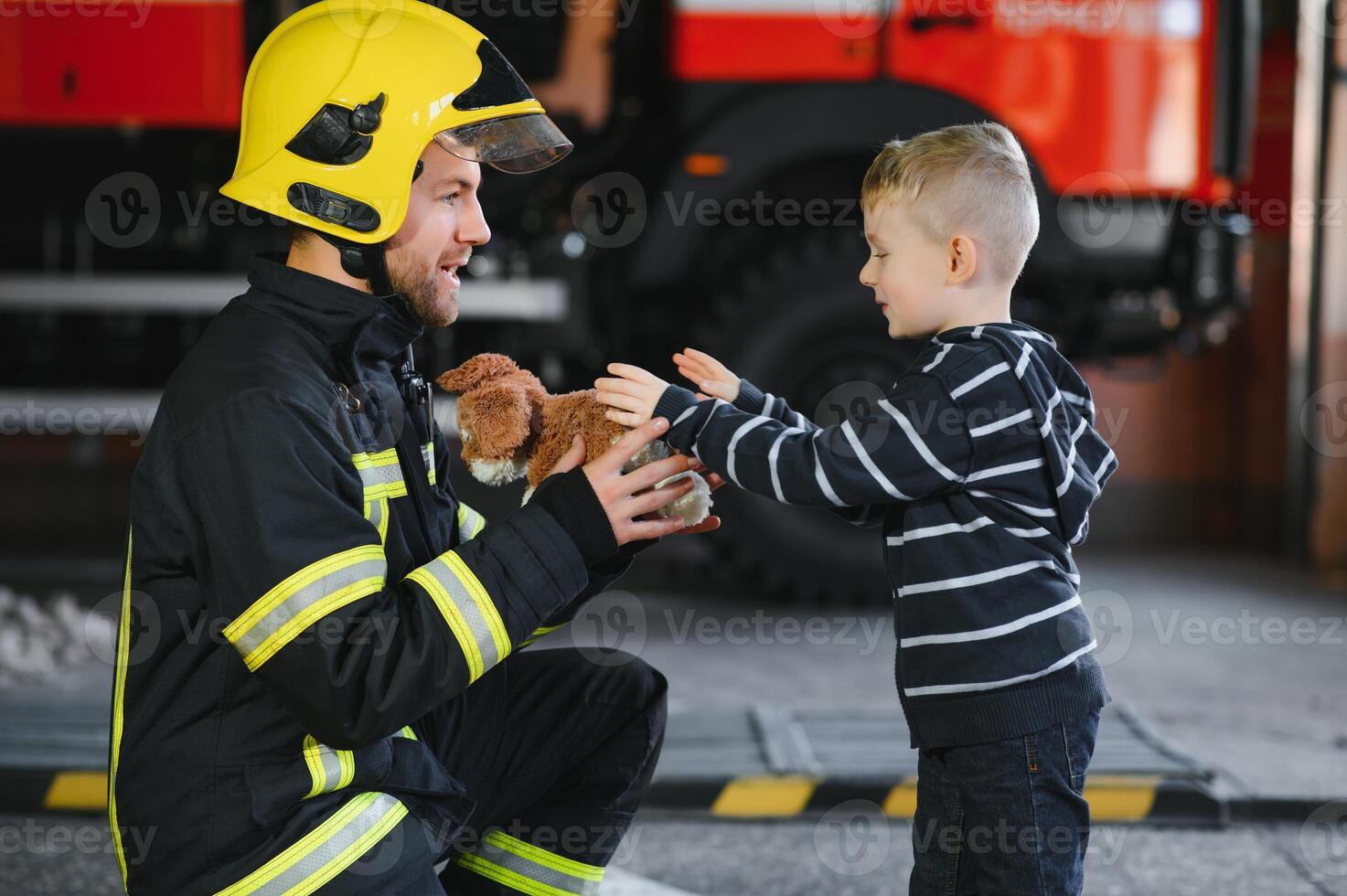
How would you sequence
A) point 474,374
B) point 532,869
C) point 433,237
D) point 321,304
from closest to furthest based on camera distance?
1. point 321,304
2. point 433,237
3. point 474,374
4. point 532,869

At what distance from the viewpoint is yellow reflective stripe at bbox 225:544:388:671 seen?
5.07ft

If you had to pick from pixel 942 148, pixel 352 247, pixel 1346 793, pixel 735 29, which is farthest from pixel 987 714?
pixel 735 29

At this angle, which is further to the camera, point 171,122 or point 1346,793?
point 171,122

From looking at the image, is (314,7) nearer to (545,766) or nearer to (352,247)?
(352,247)

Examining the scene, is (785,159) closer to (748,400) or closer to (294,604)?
(748,400)

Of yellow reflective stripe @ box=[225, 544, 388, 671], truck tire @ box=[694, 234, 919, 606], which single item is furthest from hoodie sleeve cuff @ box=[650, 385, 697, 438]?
truck tire @ box=[694, 234, 919, 606]

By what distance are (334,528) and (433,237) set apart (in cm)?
49

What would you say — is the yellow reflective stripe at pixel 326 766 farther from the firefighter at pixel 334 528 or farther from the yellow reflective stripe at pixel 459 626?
the yellow reflective stripe at pixel 459 626

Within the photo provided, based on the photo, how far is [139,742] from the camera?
5.49 feet

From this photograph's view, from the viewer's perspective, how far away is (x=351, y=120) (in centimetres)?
177

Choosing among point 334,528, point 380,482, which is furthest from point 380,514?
point 334,528

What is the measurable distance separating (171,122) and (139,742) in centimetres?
395

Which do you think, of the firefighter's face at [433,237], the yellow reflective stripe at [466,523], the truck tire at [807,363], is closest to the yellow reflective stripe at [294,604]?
the firefighter's face at [433,237]

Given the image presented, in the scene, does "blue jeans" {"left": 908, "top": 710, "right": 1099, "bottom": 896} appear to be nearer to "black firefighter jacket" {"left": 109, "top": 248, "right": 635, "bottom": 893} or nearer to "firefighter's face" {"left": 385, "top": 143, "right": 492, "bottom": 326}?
"black firefighter jacket" {"left": 109, "top": 248, "right": 635, "bottom": 893}
